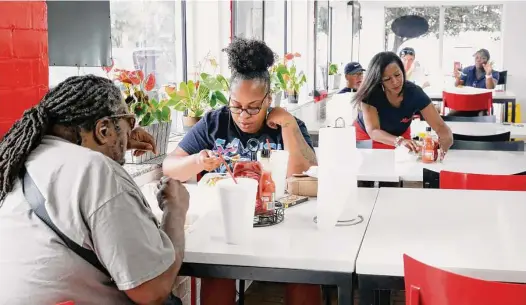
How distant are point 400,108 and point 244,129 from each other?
1613mm

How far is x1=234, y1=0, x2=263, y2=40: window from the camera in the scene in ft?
15.4

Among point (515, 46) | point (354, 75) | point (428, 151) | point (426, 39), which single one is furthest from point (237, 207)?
point (426, 39)

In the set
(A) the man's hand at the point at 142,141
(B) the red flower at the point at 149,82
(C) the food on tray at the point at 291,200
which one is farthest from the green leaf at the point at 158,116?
(A) the man's hand at the point at 142,141

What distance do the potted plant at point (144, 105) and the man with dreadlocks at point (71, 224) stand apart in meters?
1.21

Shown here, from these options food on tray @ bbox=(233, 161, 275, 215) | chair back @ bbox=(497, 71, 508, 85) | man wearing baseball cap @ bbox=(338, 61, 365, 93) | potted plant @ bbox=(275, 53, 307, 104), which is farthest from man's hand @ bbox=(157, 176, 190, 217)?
chair back @ bbox=(497, 71, 508, 85)

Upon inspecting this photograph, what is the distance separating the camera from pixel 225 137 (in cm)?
262

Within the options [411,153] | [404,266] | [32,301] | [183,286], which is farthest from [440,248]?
[411,153]

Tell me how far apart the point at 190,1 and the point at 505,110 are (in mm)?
5204

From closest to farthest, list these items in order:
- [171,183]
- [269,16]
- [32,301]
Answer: [32,301]
[171,183]
[269,16]

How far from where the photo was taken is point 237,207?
1645mm

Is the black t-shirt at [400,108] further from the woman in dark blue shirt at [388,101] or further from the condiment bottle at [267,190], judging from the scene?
the condiment bottle at [267,190]

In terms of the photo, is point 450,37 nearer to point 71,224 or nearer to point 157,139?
point 157,139

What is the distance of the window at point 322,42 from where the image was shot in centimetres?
789

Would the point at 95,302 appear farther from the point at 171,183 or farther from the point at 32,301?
the point at 171,183
